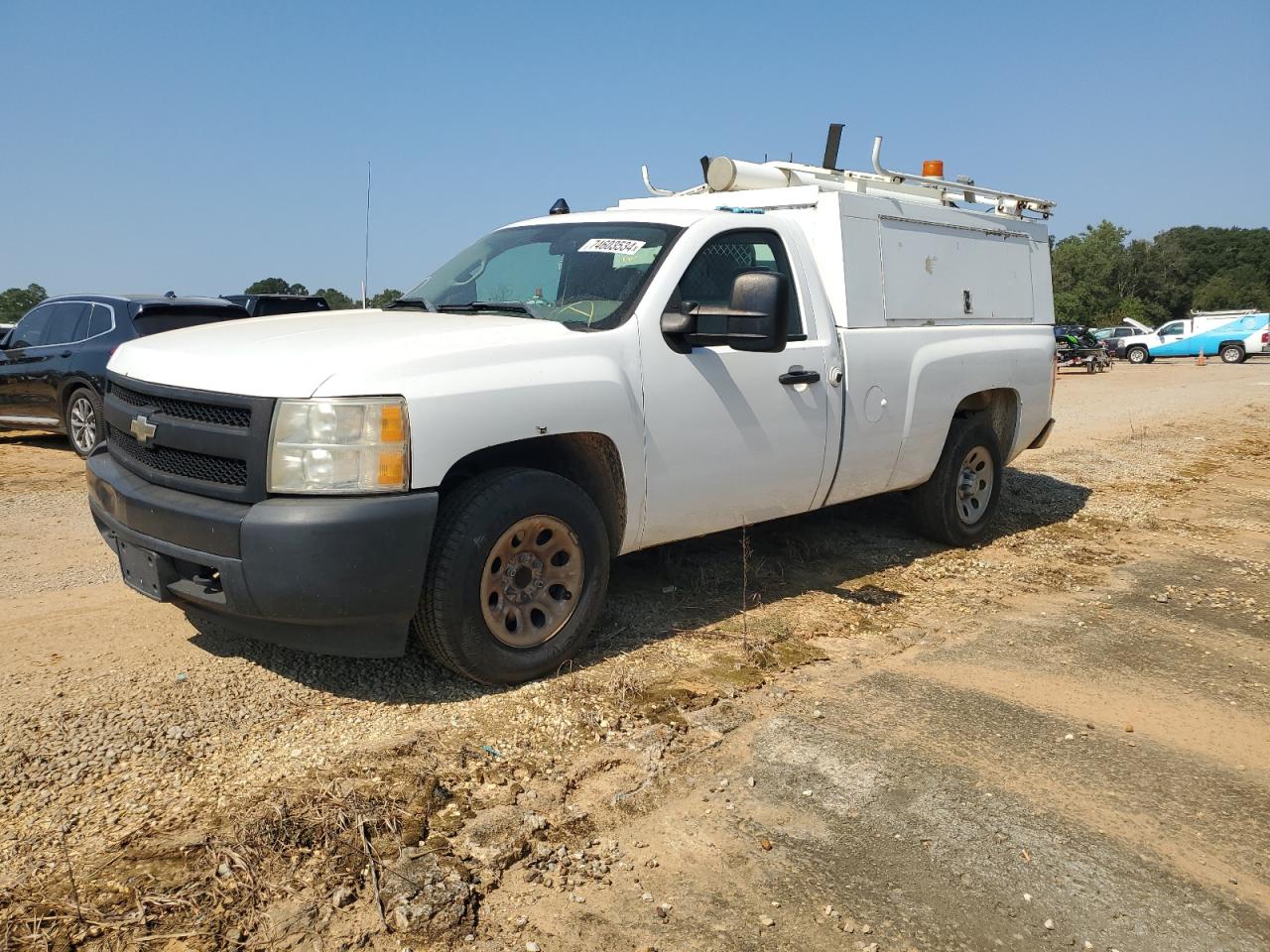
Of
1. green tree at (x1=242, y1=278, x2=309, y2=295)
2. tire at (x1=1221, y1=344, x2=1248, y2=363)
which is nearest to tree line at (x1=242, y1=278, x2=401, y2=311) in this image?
green tree at (x1=242, y1=278, x2=309, y2=295)

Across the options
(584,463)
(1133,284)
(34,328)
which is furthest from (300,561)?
(1133,284)

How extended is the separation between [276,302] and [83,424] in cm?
280

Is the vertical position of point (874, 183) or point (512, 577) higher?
point (874, 183)

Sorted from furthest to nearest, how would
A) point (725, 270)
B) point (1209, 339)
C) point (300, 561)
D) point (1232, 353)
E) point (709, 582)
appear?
1. point (1209, 339)
2. point (1232, 353)
3. point (709, 582)
4. point (725, 270)
5. point (300, 561)

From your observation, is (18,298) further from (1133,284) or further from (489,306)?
(1133,284)

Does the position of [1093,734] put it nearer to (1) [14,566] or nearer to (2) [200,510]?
(2) [200,510]

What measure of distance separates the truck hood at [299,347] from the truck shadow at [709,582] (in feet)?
3.13

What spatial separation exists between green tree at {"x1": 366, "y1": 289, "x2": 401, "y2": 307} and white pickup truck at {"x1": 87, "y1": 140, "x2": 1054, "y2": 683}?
0.17 m

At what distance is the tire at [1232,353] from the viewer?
1385 inches

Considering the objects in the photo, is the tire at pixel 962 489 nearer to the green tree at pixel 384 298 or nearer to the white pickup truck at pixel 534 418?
the white pickup truck at pixel 534 418

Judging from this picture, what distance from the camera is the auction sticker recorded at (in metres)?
4.60

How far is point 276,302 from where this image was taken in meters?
11.7

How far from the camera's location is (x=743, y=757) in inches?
136

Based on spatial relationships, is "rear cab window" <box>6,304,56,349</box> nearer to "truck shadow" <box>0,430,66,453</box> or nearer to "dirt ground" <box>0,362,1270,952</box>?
"truck shadow" <box>0,430,66,453</box>
